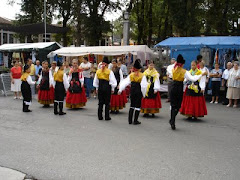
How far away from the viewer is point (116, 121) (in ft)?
30.1

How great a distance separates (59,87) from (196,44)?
745cm

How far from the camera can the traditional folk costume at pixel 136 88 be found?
8758 mm

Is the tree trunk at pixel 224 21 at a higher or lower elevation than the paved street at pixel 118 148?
higher

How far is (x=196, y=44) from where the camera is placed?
48.6 feet

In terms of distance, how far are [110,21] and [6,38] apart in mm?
→ 18612

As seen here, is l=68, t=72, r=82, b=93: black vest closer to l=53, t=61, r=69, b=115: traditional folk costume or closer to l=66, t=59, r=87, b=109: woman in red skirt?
l=66, t=59, r=87, b=109: woman in red skirt

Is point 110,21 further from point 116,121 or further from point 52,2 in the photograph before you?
point 116,121

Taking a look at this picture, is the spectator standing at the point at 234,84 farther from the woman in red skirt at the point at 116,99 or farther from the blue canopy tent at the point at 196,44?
the woman in red skirt at the point at 116,99

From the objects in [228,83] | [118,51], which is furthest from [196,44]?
[118,51]

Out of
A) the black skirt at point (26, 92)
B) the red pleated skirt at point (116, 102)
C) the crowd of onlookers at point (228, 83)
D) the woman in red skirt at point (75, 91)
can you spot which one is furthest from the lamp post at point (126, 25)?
the black skirt at point (26, 92)

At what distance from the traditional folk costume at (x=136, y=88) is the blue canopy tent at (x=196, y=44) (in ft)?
22.2

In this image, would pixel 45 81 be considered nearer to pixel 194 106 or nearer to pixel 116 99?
pixel 116 99

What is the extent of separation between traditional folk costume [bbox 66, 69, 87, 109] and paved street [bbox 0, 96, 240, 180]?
141cm

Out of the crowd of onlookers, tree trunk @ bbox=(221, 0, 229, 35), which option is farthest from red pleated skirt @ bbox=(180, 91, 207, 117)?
tree trunk @ bbox=(221, 0, 229, 35)
